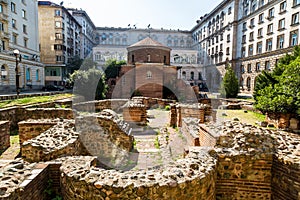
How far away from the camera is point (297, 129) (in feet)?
34.4

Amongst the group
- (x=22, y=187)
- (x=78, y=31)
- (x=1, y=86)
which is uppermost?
(x=78, y=31)

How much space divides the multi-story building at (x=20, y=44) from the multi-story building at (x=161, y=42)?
66.7ft

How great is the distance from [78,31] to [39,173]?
52.7 meters

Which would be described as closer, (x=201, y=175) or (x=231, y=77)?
(x=201, y=175)

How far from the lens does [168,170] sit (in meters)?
3.35

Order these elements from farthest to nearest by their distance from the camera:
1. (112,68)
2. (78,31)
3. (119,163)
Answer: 1. (78,31)
2. (112,68)
3. (119,163)

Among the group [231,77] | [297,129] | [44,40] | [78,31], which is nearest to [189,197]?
[297,129]

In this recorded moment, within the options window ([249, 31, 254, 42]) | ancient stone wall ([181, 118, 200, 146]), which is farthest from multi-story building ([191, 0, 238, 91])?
ancient stone wall ([181, 118, 200, 146])

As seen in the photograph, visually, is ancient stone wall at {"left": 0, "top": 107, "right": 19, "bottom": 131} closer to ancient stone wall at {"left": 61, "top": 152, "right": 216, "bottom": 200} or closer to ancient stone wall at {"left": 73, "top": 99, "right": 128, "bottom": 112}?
ancient stone wall at {"left": 73, "top": 99, "right": 128, "bottom": 112}

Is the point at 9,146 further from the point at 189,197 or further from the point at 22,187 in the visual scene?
the point at 189,197

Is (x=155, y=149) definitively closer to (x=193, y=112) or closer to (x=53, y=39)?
(x=193, y=112)

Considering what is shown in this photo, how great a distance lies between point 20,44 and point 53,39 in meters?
10.8

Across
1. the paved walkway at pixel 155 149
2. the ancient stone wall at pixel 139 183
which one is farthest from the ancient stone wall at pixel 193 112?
the ancient stone wall at pixel 139 183

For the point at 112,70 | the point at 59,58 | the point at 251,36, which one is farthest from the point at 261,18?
the point at 59,58
